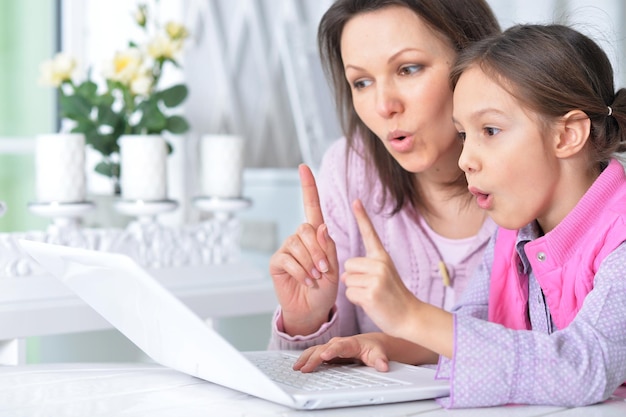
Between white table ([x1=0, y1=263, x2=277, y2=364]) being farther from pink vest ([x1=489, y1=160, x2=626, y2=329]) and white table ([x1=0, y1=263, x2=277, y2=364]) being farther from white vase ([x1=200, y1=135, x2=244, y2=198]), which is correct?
pink vest ([x1=489, y1=160, x2=626, y2=329])

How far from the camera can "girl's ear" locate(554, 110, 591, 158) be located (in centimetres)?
98

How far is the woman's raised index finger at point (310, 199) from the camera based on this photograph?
1.12 meters

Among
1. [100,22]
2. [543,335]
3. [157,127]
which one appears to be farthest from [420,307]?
[100,22]

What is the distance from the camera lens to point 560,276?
0.99 m

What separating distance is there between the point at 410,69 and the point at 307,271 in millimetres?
323

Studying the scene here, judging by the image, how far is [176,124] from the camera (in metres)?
1.93

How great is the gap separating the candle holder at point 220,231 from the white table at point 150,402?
778 mm

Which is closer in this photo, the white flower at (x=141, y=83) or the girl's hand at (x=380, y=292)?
the girl's hand at (x=380, y=292)

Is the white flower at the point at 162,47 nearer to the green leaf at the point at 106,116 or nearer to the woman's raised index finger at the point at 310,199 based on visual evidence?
the green leaf at the point at 106,116

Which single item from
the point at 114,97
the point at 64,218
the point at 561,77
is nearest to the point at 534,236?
the point at 561,77

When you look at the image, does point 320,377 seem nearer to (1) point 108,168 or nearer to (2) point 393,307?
(2) point 393,307

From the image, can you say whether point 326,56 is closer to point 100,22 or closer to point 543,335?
point 543,335

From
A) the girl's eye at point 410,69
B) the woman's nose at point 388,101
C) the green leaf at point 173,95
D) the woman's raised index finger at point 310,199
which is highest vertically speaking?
the green leaf at point 173,95

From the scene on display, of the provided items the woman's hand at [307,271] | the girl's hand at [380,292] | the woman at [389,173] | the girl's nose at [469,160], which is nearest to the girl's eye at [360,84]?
the woman at [389,173]
